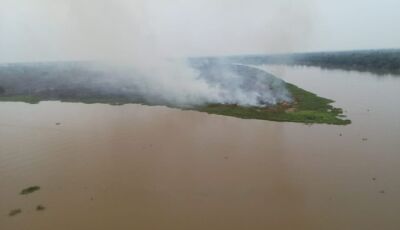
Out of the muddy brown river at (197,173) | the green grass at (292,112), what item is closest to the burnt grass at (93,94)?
the green grass at (292,112)

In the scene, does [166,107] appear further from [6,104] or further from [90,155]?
[6,104]

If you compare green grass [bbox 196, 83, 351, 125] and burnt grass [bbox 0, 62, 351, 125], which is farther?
burnt grass [bbox 0, 62, 351, 125]

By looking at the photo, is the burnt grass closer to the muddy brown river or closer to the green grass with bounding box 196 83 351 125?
the green grass with bounding box 196 83 351 125

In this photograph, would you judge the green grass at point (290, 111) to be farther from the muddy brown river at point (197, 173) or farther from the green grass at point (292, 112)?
the muddy brown river at point (197, 173)

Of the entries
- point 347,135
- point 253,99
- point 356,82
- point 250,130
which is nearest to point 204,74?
point 253,99

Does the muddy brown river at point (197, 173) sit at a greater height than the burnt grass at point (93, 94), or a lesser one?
lesser

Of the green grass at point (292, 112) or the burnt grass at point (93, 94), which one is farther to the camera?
the burnt grass at point (93, 94)

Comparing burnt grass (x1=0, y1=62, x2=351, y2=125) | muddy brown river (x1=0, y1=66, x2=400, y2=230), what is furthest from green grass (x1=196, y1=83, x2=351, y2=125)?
muddy brown river (x1=0, y1=66, x2=400, y2=230)

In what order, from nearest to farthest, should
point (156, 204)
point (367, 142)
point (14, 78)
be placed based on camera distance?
point (156, 204)
point (367, 142)
point (14, 78)
